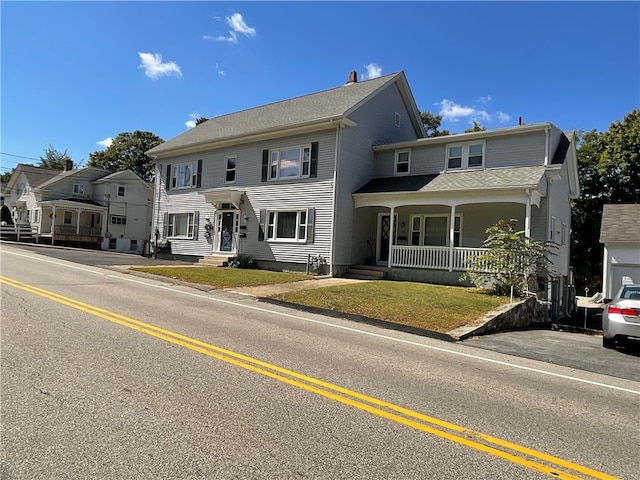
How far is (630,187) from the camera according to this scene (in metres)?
33.3

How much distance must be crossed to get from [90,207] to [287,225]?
27721mm

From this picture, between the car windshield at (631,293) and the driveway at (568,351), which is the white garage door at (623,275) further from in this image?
the car windshield at (631,293)

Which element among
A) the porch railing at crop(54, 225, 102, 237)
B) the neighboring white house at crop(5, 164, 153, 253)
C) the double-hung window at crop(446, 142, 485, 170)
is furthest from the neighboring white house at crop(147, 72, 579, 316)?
the porch railing at crop(54, 225, 102, 237)

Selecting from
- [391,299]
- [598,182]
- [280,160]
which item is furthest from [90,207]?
[598,182]

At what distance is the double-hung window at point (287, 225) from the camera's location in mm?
19234

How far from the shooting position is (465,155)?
1855 cm

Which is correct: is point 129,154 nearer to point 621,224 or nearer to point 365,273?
point 365,273

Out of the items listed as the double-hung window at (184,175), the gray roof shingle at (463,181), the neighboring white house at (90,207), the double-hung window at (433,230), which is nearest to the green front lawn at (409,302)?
the gray roof shingle at (463,181)

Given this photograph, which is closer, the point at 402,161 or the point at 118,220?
the point at 402,161

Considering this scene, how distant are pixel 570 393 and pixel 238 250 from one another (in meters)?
17.7

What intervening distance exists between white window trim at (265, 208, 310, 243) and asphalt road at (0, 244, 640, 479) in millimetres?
11387

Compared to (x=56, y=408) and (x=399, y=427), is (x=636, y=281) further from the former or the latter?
(x=56, y=408)

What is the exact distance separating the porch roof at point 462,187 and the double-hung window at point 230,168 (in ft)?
22.9

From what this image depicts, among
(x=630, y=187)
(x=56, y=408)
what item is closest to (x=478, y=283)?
(x=56, y=408)
